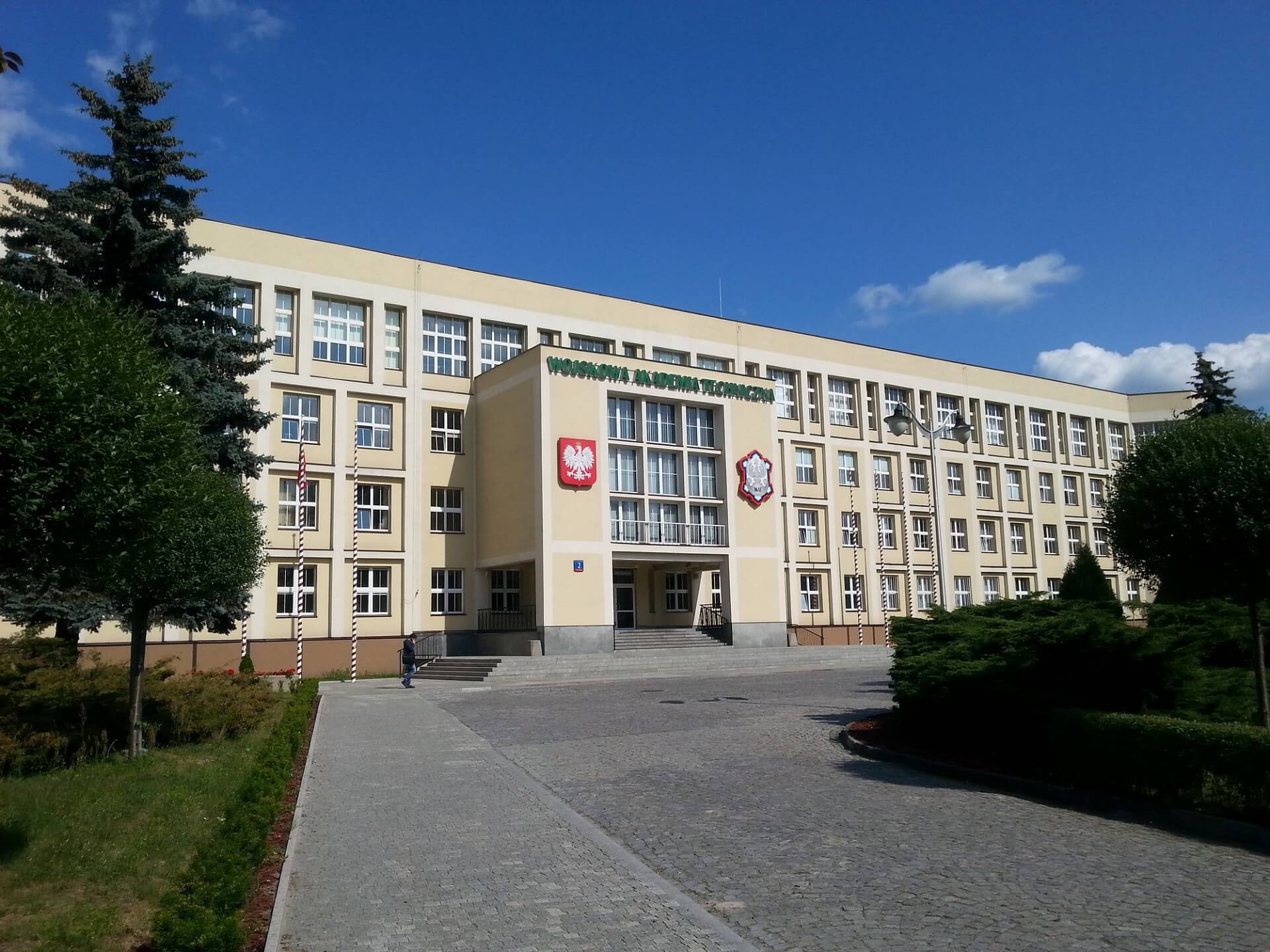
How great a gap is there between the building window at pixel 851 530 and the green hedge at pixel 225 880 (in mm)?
39795

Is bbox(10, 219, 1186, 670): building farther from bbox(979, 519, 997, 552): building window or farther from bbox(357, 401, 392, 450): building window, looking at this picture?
bbox(979, 519, 997, 552): building window

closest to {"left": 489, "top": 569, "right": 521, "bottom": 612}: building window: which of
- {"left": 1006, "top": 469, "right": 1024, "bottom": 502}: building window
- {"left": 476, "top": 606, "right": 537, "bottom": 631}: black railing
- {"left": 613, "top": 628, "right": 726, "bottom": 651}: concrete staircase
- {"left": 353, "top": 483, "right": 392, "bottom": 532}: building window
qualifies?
{"left": 476, "top": 606, "right": 537, "bottom": 631}: black railing

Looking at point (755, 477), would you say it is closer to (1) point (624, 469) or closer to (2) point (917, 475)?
(1) point (624, 469)

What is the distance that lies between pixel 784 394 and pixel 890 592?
1117cm

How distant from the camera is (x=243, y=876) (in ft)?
20.1

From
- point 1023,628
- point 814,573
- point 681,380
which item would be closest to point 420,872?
point 1023,628

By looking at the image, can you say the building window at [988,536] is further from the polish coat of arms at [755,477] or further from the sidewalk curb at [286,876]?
the sidewalk curb at [286,876]

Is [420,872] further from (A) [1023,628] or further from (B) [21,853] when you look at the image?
(A) [1023,628]

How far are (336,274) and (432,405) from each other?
19.7ft

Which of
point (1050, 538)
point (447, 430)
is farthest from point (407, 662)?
point (1050, 538)

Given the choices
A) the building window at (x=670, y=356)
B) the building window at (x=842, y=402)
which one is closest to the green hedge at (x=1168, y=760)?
the building window at (x=670, y=356)

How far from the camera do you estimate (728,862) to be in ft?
24.0

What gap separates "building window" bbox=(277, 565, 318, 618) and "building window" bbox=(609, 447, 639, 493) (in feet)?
36.5

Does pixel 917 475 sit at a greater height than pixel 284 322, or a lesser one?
lesser
